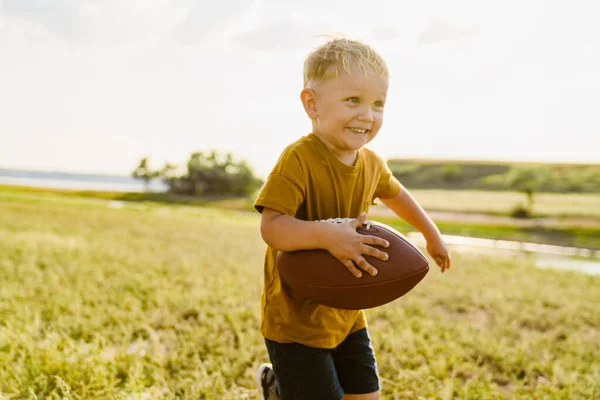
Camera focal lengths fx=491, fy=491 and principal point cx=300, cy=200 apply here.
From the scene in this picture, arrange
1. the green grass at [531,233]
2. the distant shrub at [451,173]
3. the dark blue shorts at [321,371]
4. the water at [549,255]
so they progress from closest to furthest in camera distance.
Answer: the dark blue shorts at [321,371] → the water at [549,255] → the green grass at [531,233] → the distant shrub at [451,173]

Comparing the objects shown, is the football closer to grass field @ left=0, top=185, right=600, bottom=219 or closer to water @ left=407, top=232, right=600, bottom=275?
water @ left=407, top=232, right=600, bottom=275

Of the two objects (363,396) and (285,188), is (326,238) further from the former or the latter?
(363,396)

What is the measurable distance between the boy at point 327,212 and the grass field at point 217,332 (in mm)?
1040

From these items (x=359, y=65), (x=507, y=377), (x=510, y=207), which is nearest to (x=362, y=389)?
(x=359, y=65)

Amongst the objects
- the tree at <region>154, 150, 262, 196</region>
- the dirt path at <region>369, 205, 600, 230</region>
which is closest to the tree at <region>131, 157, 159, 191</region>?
the tree at <region>154, 150, 262, 196</region>

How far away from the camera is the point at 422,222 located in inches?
112

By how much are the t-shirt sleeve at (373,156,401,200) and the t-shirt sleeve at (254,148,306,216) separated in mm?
657

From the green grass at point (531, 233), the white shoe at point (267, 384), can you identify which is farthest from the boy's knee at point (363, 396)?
the green grass at point (531, 233)

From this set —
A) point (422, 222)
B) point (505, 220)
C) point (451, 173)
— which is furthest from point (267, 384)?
point (451, 173)

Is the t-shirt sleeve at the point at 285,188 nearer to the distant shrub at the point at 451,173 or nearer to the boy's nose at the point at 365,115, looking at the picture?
the boy's nose at the point at 365,115

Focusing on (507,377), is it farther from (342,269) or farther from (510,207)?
(510,207)

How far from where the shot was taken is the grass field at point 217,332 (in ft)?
10.7

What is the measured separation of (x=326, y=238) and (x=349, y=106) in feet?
1.85

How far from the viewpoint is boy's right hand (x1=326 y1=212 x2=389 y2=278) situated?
6.45ft
